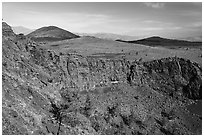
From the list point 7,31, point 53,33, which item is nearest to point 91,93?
point 7,31

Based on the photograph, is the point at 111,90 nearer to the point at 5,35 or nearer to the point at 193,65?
the point at 193,65

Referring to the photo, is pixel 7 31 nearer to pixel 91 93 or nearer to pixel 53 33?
pixel 91 93

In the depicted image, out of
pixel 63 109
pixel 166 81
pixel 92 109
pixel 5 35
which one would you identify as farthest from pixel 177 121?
pixel 5 35

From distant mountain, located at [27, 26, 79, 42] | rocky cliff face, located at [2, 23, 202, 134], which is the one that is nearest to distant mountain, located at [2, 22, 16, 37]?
rocky cliff face, located at [2, 23, 202, 134]

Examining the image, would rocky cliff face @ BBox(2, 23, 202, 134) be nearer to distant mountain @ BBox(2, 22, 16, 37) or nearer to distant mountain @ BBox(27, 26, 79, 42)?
distant mountain @ BBox(2, 22, 16, 37)

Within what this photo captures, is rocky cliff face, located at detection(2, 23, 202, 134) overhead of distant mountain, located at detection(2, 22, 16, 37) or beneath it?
beneath

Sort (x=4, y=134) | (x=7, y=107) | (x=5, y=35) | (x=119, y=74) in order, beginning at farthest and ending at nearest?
(x=119, y=74) → (x=5, y=35) → (x=7, y=107) → (x=4, y=134)

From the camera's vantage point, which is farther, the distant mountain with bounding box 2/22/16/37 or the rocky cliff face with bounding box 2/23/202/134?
A: the distant mountain with bounding box 2/22/16/37

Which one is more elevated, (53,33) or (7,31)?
(53,33)
